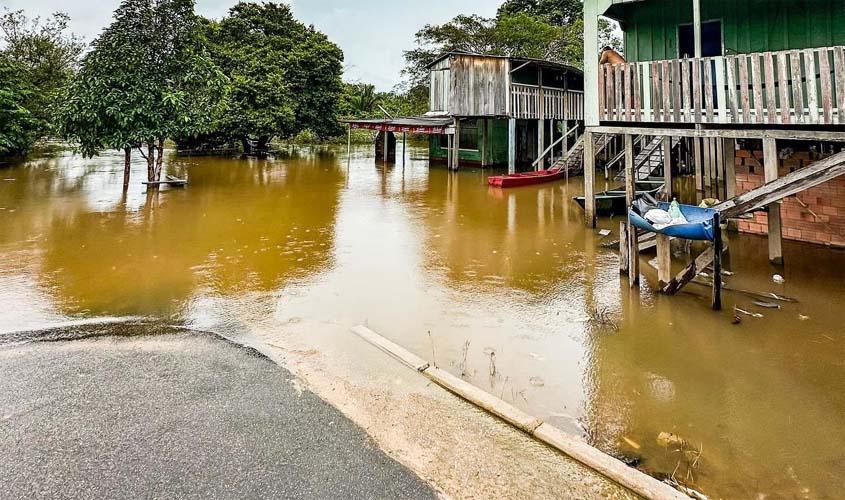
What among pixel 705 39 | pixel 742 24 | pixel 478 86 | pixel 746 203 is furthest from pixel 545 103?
pixel 746 203

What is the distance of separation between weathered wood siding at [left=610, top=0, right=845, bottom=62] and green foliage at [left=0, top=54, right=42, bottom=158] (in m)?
22.1

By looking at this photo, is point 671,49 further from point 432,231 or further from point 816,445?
point 816,445

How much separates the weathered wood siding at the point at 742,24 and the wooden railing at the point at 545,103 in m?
8.36

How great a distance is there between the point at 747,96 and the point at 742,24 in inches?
130

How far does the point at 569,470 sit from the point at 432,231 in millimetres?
7079

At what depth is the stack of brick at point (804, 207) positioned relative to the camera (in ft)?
24.3

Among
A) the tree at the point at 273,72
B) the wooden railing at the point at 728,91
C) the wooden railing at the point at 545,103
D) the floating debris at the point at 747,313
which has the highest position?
the tree at the point at 273,72

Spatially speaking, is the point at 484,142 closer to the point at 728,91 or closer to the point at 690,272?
the point at 728,91

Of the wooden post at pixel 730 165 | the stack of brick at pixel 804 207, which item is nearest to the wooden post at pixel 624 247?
the wooden post at pixel 730 165

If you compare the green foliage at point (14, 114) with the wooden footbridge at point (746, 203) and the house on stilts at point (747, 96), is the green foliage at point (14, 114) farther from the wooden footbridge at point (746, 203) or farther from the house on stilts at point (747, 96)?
the wooden footbridge at point (746, 203)

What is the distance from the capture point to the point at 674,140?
39.9 ft

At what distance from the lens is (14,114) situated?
2023 centimetres

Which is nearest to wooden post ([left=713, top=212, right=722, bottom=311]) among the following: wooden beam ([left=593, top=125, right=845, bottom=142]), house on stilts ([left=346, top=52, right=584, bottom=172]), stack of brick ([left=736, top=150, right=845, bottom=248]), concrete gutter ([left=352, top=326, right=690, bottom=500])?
wooden beam ([left=593, top=125, right=845, bottom=142])

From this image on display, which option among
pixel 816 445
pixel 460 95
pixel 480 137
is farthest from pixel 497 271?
pixel 480 137
